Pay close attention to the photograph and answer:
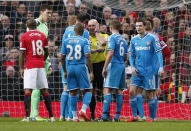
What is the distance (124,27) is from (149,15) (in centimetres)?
122

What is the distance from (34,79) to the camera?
8.77 m

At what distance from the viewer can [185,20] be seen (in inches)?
503

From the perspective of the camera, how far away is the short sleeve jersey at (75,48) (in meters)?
8.74

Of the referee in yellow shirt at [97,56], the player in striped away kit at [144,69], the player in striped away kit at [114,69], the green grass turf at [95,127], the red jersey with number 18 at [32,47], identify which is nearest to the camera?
the green grass turf at [95,127]

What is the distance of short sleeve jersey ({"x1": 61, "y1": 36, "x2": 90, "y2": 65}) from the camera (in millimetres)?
8742

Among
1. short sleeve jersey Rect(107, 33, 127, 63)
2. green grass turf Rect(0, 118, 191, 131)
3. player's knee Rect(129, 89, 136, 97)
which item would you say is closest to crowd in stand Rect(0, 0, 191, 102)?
short sleeve jersey Rect(107, 33, 127, 63)

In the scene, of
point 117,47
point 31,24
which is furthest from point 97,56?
point 31,24

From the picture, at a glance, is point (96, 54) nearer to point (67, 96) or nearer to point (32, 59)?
point (67, 96)

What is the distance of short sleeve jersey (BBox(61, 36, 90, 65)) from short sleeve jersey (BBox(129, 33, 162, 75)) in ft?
3.51

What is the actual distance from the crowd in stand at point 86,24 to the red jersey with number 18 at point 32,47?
3.30 metres

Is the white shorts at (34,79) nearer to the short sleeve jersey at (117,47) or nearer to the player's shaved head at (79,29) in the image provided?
the player's shaved head at (79,29)

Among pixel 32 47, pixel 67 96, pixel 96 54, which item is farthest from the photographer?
pixel 96 54

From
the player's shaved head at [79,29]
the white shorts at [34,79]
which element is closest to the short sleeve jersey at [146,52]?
the player's shaved head at [79,29]

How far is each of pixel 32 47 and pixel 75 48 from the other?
0.79 meters
